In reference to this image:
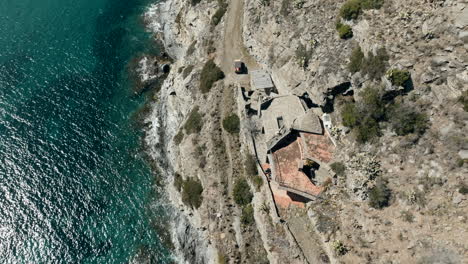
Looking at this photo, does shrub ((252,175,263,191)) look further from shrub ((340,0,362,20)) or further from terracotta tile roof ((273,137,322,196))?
shrub ((340,0,362,20))

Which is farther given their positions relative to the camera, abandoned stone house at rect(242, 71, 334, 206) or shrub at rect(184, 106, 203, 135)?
shrub at rect(184, 106, 203, 135)

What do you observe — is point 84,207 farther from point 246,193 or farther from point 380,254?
point 380,254

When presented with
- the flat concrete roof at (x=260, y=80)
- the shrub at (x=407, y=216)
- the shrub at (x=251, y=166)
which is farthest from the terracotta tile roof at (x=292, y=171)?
the flat concrete roof at (x=260, y=80)

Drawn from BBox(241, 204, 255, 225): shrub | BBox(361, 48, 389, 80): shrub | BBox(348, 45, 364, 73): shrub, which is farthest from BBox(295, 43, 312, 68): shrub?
BBox(241, 204, 255, 225): shrub

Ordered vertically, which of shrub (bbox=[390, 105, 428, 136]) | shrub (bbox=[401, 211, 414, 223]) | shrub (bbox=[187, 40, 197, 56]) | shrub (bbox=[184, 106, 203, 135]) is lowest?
shrub (bbox=[401, 211, 414, 223])

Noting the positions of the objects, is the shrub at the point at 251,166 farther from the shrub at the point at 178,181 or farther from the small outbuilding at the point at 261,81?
the shrub at the point at 178,181
